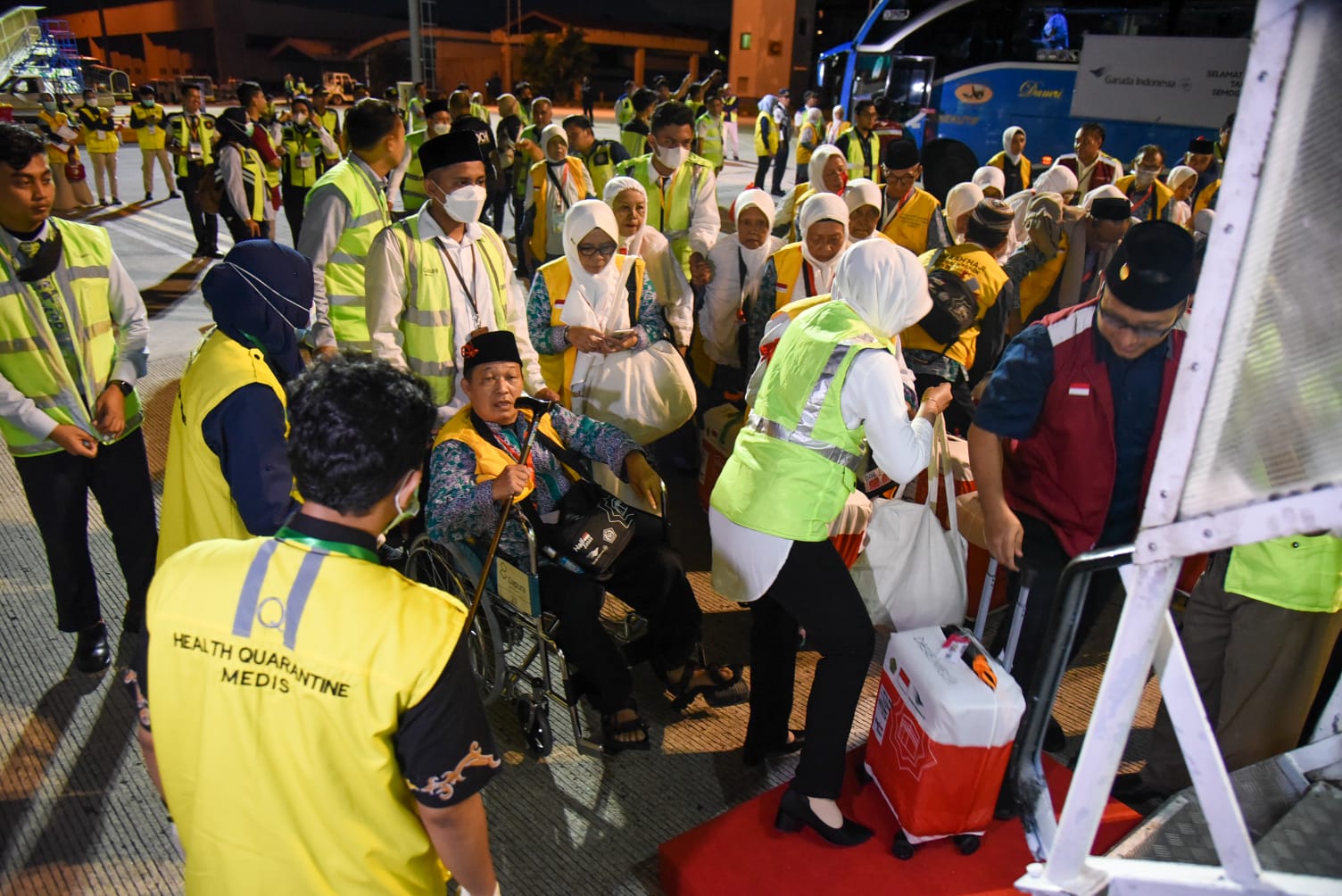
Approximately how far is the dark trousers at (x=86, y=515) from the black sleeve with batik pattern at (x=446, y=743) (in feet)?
8.27

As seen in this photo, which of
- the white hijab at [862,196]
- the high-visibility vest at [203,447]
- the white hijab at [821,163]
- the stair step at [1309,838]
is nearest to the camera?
the stair step at [1309,838]

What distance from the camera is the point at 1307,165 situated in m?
1.10

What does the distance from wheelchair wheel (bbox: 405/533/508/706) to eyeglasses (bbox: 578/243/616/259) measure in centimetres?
158

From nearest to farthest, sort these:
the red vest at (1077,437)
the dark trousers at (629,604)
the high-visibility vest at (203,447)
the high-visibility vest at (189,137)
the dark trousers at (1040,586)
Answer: the high-visibility vest at (203,447)
the red vest at (1077,437)
the dark trousers at (1040,586)
the dark trousers at (629,604)
the high-visibility vest at (189,137)

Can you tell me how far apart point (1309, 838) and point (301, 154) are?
33.1 feet

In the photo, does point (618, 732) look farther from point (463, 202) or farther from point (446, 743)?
point (463, 202)

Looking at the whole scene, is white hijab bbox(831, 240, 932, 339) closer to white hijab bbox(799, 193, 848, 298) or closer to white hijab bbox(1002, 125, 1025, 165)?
white hijab bbox(799, 193, 848, 298)

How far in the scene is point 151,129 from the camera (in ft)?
42.9

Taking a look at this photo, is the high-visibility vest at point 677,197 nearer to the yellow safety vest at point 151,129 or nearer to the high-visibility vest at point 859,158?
the high-visibility vest at point 859,158

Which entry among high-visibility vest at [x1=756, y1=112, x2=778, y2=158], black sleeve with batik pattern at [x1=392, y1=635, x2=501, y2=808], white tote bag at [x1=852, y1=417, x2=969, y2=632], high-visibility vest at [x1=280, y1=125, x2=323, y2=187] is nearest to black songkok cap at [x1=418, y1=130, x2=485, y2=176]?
white tote bag at [x1=852, y1=417, x2=969, y2=632]

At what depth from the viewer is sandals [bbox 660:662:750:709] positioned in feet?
11.0

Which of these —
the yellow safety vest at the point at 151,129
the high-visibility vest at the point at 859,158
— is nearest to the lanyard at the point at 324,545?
the high-visibility vest at the point at 859,158

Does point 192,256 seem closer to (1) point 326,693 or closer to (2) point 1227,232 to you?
(1) point 326,693

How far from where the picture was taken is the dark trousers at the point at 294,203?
973 cm
